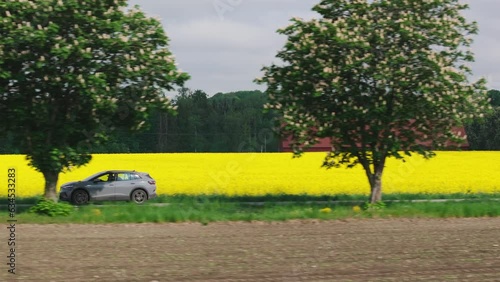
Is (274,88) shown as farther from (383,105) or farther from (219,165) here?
(219,165)

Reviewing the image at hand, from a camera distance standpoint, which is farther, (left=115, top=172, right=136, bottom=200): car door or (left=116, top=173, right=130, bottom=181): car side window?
(left=116, top=173, right=130, bottom=181): car side window

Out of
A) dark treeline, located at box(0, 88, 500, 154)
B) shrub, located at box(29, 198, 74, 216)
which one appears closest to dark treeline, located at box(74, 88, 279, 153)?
dark treeline, located at box(0, 88, 500, 154)

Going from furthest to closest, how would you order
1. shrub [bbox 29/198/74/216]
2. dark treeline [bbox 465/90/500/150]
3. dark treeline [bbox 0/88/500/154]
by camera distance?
dark treeline [bbox 0/88/500/154] → dark treeline [bbox 465/90/500/150] → shrub [bbox 29/198/74/216]

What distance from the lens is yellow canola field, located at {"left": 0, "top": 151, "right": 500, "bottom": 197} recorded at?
3319 cm

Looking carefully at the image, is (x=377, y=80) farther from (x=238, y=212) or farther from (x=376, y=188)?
(x=238, y=212)

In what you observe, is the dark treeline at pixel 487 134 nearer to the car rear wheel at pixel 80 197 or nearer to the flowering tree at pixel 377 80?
the flowering tree at pixel 377 80

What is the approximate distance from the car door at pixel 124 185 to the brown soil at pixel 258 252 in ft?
32.6

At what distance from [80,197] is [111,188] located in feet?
4.36

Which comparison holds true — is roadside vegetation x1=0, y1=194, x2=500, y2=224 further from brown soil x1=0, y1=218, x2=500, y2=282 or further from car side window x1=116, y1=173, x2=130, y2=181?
car side window x1=116, y1=173, x2=130, y2=181

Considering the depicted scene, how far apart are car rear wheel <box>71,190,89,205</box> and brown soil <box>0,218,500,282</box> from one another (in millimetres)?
9436

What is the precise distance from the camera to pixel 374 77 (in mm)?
20688

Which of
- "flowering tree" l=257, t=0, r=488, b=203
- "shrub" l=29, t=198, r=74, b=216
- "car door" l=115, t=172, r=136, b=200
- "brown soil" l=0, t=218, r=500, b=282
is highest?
"flowering tree" l=257, t=0, r=488, b=203

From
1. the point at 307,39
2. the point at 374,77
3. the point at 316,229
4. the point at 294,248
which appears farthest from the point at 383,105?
the point at 294,248

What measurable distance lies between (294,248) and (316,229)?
362 cm
